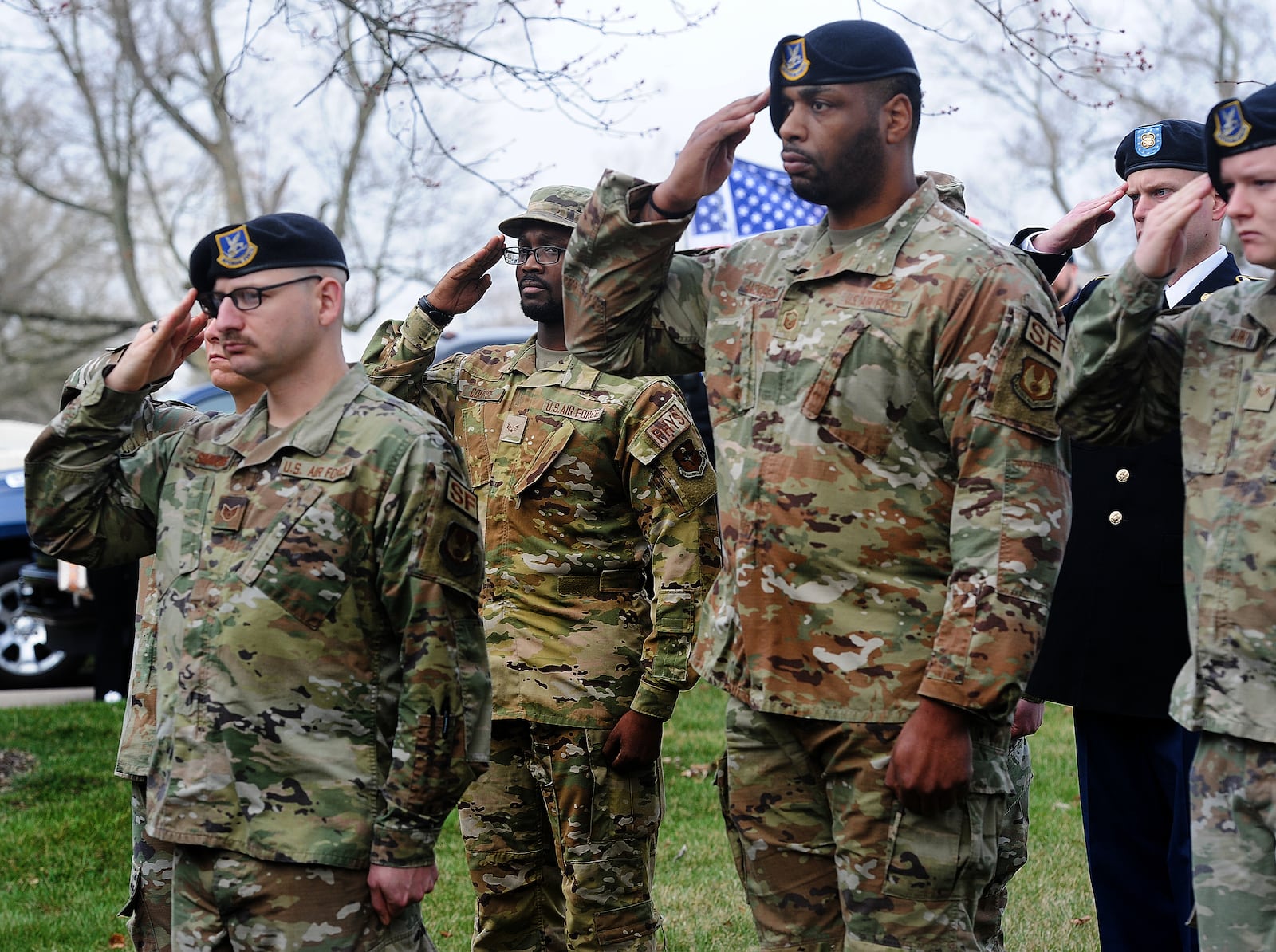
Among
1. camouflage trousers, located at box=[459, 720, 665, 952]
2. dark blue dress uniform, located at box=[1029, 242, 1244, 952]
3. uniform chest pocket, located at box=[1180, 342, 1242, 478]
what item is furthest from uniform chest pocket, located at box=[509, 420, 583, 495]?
uniform chest pocket, located at box=[1180, 342, 1242, 478]

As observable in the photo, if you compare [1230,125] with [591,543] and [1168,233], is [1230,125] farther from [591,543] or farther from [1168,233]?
[591,543]

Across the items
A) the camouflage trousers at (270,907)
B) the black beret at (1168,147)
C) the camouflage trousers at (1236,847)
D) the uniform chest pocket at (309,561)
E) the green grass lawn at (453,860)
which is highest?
the black beret at (1168,147)

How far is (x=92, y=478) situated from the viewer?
3.38 metres

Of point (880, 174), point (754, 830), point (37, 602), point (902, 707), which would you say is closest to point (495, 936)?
point (754, 830)

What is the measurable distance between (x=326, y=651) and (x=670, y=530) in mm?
1476

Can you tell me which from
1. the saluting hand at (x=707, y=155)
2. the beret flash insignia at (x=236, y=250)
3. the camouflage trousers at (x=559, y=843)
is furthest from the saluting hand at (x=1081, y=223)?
the beret flash insignia at (x=236, y=250)

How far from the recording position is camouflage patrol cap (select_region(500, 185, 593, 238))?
457cm

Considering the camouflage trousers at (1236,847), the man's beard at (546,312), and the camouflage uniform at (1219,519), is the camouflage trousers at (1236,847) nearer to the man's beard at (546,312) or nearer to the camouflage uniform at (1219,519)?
the camouflage uniform at (1219,519)

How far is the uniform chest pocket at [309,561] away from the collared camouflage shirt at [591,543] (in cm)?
132

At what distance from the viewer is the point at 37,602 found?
1097 centimetres

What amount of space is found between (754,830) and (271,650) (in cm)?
110

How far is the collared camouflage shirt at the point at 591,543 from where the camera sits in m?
4.36

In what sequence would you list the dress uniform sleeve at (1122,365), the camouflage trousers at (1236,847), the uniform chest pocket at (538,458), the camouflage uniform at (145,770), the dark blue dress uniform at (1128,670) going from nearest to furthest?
the camouflage trousers at (1236,847), the dress uniform sleeve at (1122,365), the camouflage uniform at (145,770), the dark blue dress uniform at (1128,670), the uniform chest pocket at (538,458)

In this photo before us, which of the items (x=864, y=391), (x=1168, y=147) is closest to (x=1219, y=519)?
(x=864, y=391)
